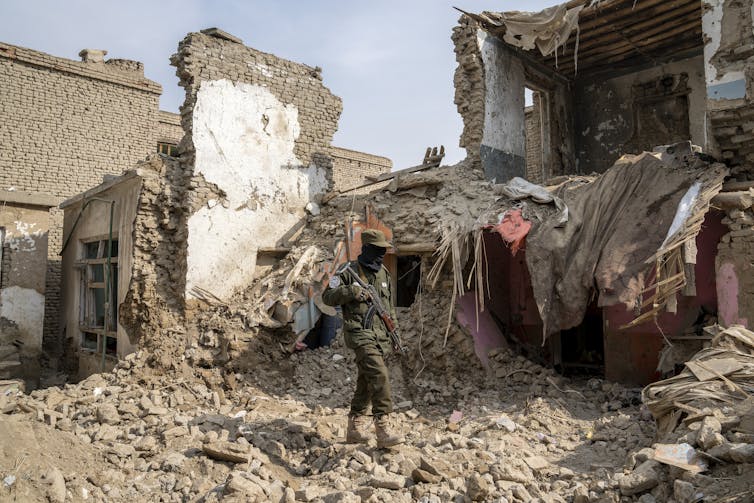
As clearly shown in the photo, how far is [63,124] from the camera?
12.1m

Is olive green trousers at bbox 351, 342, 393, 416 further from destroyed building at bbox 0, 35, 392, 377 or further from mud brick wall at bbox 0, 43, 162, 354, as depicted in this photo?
mud brick wall at bbox 0, 43, 162, 354

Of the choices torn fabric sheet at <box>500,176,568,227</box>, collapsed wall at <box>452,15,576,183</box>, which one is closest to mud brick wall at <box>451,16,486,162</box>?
collapsed wall at <box>452,15,576,183</box>

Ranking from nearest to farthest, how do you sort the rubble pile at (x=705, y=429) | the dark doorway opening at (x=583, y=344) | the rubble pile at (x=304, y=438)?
the rubble pile at (x=705, y=429) → the rubble pile at (x=304, y=438) → the dark doorway opening at (x=583, y=344)

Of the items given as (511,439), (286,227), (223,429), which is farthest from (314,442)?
(286,227)

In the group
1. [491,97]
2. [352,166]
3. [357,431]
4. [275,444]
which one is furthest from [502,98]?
[352,166]

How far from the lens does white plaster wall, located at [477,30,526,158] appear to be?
9.13 metres

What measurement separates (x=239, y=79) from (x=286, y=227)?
96.4 inches

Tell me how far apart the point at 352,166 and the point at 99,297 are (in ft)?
31.5

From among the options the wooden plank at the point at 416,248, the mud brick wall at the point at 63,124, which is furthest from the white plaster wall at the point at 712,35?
the mud brick wall at the point at 63,124

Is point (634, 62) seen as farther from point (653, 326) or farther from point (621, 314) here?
point (653, 326)

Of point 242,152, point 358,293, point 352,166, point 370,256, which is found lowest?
point 358,293

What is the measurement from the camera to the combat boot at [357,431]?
4836 millimetres

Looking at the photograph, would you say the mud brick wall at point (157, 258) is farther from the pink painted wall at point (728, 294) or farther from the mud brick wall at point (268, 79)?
the pink painted wall at point (728, 294)

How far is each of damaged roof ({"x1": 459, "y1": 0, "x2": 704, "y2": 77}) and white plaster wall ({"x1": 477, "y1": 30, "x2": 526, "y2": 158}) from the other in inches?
11.4
